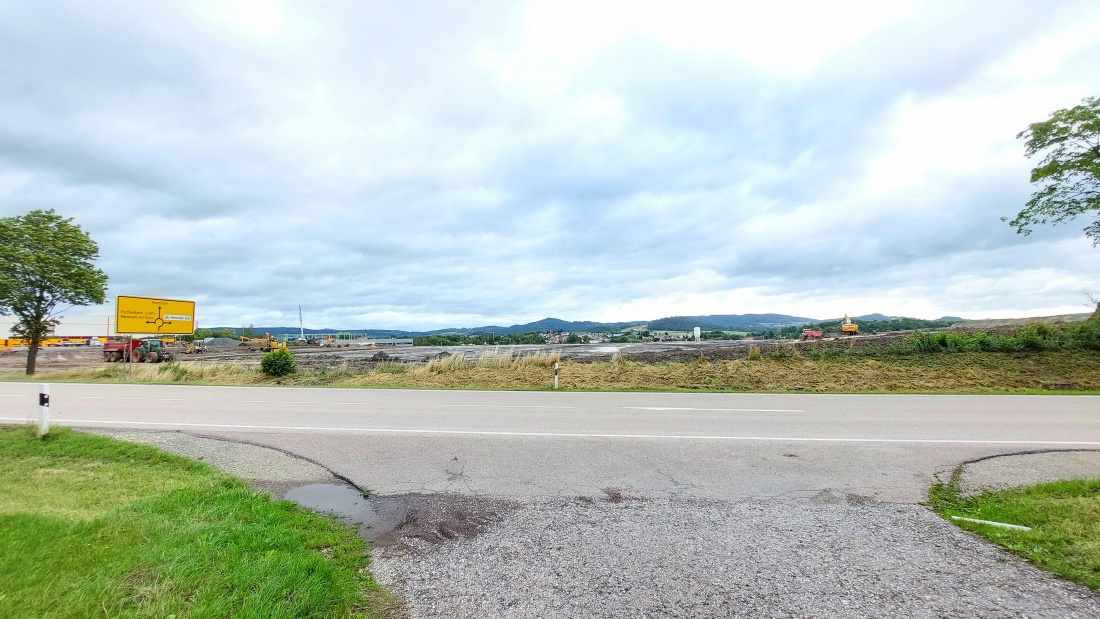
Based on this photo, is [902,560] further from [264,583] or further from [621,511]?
[264,583]

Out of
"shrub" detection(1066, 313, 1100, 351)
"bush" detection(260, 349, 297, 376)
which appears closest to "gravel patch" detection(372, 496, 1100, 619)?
"bush" detection(260, 349, 297, 376)

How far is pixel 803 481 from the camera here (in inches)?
237

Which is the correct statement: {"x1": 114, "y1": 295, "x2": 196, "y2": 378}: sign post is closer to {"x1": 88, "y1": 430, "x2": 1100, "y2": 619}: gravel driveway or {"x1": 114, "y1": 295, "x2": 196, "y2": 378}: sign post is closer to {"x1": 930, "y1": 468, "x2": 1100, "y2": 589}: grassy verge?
{"x1": 88, "y1": 430, "x2": 1100, "y2": 619}: gravel driveway

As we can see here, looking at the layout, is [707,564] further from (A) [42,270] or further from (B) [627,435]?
(A) [42,270]

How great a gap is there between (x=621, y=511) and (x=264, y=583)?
3105mm

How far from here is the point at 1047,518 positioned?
4.48 m

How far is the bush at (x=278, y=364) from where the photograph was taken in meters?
22.8

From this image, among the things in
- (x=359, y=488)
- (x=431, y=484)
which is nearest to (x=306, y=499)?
(x=359, y=488)

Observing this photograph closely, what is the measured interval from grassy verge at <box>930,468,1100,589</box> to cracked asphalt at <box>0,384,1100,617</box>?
191 mm

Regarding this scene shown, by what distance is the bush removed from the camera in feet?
74.7

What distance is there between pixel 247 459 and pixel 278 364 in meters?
17.7

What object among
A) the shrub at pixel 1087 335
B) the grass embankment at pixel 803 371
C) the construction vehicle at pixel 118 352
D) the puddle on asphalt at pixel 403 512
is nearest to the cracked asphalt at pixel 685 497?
the puddle on asphalt at pixel 403 512

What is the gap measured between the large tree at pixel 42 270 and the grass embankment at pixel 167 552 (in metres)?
23.0

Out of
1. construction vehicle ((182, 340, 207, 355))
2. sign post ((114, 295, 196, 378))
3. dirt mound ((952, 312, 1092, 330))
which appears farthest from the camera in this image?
construction vehicle ((182, 340, 207, 355))
